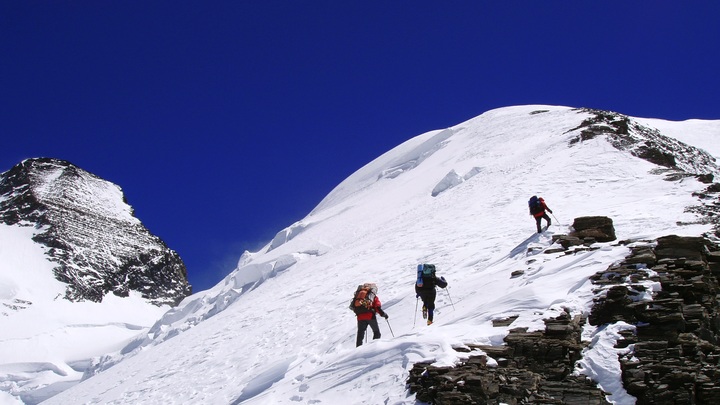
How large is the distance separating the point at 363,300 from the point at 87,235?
408ft

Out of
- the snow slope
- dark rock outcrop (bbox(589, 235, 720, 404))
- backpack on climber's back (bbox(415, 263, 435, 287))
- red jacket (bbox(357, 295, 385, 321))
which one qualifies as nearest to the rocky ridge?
dark rock outcrop (bbox(589, 235, 720, 404))

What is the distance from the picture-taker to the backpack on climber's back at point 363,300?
Answer: 44.3 ft

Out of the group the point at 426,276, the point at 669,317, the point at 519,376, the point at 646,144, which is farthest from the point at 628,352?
the point at 646,144

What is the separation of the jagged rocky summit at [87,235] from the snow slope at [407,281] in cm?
7612

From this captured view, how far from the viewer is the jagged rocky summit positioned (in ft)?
370

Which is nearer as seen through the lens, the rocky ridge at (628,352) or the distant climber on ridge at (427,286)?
the rocky ridge at (628,352)

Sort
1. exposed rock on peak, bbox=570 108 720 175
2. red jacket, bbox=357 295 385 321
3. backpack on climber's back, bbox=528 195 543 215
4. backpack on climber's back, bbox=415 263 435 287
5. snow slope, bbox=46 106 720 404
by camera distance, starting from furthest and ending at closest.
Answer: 1. exposed rock on peak, bbox=570 108 720 175
2. backpack on climber's back, bbox=528 195 543 215
3. backpack on climber's back, bbox=415 263 435 287
4. red jacket, bbox=357 295 385 321
5. snow slope, bbox=46 106 720 404

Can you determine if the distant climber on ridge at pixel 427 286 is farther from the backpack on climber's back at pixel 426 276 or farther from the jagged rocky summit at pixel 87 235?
the jagged rocky summit at pixel 87 235

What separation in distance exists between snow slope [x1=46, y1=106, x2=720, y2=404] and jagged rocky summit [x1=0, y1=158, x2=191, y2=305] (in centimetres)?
7612

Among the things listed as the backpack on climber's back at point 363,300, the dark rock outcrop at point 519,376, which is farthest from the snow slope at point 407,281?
the backpack on climber's back at point 363,300

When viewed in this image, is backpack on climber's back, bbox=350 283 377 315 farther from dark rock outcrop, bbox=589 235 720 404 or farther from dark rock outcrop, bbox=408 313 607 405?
dark rock outcrop, bbox=589 235 720 404

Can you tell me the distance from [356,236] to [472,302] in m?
22.1

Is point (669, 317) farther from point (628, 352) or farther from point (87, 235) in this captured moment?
point (87, 235)

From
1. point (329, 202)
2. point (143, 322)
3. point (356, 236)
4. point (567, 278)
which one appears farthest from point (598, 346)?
point (143, 322)
